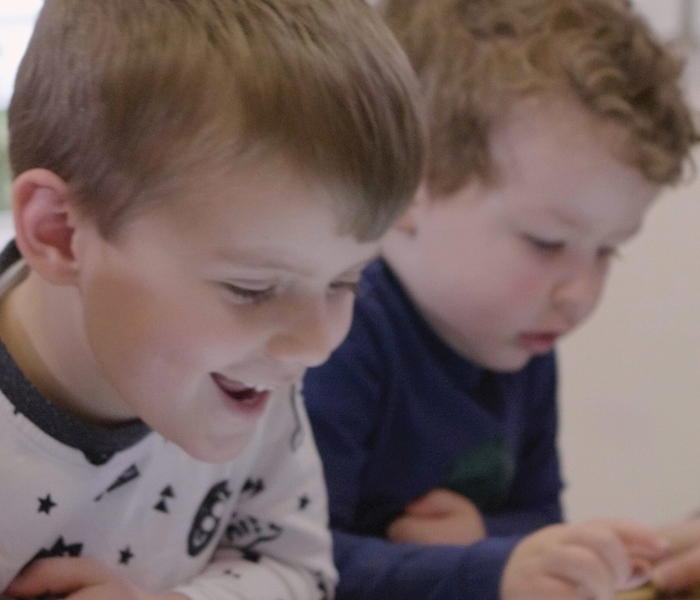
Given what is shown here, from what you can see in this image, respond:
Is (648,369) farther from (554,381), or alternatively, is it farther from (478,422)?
(478,422)

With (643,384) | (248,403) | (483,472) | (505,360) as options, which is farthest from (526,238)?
(643,384)

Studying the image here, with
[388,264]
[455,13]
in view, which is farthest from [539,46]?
[388,264]

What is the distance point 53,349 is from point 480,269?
37 cm

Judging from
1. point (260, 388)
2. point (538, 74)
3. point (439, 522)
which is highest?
point (538, 74)

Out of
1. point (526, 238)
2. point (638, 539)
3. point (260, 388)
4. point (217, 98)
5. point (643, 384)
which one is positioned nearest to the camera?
point (217, 98)

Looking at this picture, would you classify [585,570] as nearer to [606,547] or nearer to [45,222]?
[606,547]

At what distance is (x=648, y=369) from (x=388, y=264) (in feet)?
2.05

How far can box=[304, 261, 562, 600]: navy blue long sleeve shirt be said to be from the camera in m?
0.68

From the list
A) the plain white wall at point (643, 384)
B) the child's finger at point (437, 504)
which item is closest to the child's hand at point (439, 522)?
the child's finger at point (437, 504)

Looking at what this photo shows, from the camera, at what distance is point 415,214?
2.56 ft

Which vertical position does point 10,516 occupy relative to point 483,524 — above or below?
above

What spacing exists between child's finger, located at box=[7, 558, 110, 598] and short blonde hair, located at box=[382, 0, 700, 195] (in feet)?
1.36

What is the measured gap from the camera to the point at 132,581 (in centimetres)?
57

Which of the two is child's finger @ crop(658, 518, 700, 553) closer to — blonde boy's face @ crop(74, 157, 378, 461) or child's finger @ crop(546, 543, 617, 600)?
child's finger @ crop(546, 543, 617, 600)
